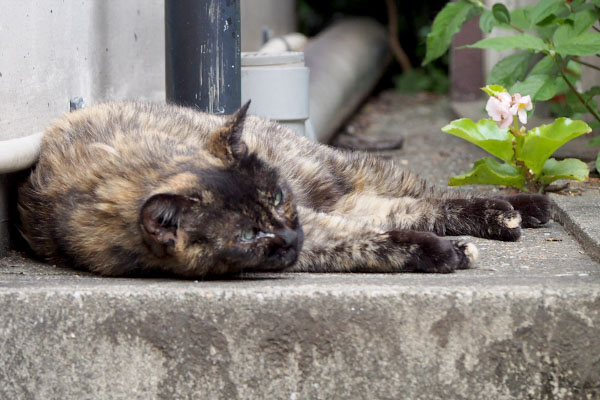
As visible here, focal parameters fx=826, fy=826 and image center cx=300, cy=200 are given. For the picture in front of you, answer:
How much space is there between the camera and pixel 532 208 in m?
3.32

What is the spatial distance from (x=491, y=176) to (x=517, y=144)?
183mm

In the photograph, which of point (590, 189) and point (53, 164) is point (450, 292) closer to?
point (53, 164)

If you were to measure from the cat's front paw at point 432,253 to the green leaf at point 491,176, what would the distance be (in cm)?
100

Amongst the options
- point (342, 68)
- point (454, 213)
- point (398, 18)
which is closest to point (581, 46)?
point (454, 213)

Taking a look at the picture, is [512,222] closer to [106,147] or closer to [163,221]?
[163,221]

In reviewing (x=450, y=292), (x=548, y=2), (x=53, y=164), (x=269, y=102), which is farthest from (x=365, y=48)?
(x=450, y=292)

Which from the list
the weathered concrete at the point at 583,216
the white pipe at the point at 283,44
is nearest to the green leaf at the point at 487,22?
the weathered concrete at the point at 583,216

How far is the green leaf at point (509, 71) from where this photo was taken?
13.1 ft

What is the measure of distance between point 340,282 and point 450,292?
0.34 meters

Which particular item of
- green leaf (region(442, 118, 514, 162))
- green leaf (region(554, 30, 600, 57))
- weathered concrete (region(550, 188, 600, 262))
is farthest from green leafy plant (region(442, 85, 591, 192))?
green leaf (region(554, 30, 600, 57))

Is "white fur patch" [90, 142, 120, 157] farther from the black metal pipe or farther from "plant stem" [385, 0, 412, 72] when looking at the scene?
"plant stem" [385, 0, 412, 72]

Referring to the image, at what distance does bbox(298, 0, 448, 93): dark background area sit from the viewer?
962 cm

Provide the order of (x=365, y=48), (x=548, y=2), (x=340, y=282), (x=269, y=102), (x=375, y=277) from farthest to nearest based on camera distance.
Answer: (x=365, y=48)
(x=269, y=102)
(x=548, y=2)
(x=375, y=277)
(x=340, y=282)

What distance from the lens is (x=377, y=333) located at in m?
2.29
